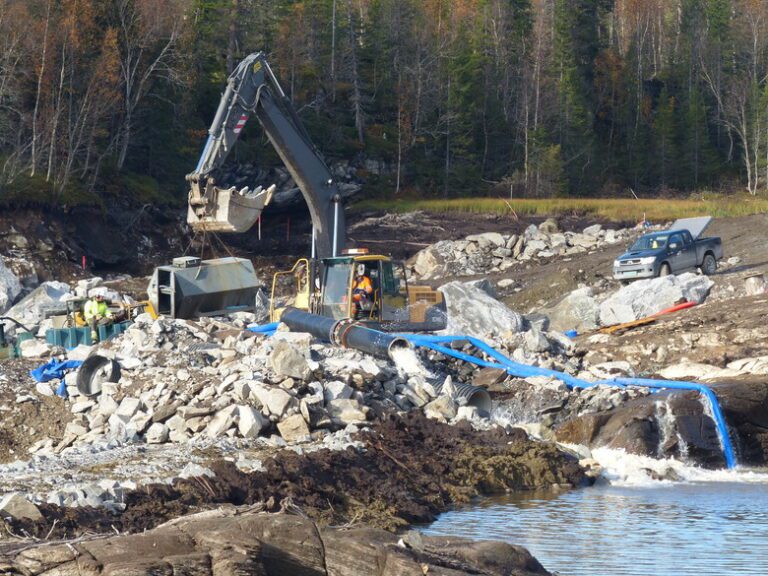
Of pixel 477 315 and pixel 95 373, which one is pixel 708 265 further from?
pixel 95 373

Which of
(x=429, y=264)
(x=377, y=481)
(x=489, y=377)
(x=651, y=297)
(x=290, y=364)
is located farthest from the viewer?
(x=429, y=264)

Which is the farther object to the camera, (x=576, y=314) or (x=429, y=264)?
(x=429, y=264)

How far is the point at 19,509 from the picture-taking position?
10.9 m

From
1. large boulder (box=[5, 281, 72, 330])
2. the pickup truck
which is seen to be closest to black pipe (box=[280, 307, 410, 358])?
large boulder (box=[5, 281, 72, 330])

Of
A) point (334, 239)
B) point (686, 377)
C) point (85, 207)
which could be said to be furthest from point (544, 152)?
point (686, 377)

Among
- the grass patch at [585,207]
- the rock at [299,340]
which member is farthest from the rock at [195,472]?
the grass patch at [585,207]

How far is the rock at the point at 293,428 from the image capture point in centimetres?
1606

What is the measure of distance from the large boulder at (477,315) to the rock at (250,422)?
9786 mm

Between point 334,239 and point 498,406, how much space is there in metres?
7.73

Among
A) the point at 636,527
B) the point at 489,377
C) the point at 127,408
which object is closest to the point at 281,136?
the point at 489,377

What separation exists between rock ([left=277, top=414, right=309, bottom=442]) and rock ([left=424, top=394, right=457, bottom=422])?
2.65 meters

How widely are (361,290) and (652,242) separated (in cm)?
1303

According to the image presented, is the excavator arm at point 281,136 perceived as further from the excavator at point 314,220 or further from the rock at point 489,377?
the rock at point 489,377

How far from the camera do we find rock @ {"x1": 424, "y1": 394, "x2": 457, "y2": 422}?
59.8 feet
